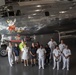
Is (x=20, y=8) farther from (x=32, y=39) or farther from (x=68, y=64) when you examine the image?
(x=68, y=64)

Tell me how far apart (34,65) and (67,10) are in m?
3.94

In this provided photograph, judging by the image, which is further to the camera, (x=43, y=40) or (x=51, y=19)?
(x=43, y=40)

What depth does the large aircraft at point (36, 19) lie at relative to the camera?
14000mm

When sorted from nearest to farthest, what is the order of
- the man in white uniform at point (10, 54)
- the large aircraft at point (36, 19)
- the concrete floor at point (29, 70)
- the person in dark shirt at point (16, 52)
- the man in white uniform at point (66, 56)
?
1. the man in white uniform at point (66, 56)
2. the concrete floor at point (29, 70)
3. the man in white uniform at point (10, 54)
4. the person in dark shirt at point (16, 52)
5. the large aircraft at point (36, 19)

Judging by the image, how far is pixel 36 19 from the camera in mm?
14016

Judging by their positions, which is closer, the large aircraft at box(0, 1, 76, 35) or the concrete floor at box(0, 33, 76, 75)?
the concrete floor at box(0, 33, 76, 75)

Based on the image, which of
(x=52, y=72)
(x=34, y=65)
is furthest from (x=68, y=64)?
(x=34, y=65)

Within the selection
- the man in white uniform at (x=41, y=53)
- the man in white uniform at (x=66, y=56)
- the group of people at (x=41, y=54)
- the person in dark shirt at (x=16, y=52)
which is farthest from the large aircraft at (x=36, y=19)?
the man in white uniform at (x=66, y=56)

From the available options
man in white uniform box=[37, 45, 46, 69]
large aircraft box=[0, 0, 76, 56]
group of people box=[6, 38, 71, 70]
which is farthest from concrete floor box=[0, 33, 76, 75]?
large aircraft box=[0, 0, 76, 56]

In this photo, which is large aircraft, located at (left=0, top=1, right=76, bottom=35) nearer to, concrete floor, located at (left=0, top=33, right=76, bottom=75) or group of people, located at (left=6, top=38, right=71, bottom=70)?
group of people, located at (left=6, top=38, right=71, bottom=70)

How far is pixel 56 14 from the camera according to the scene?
14.1 meters

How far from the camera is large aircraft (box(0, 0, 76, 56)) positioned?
14.0 meters

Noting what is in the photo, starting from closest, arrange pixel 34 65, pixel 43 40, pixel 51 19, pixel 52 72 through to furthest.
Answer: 1. pixel 52 72
2. pixel 34 65
3. pixel 51 19
4. pixel 43 40

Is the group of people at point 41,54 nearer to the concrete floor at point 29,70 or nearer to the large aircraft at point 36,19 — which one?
the concrete floor at point 29,70
